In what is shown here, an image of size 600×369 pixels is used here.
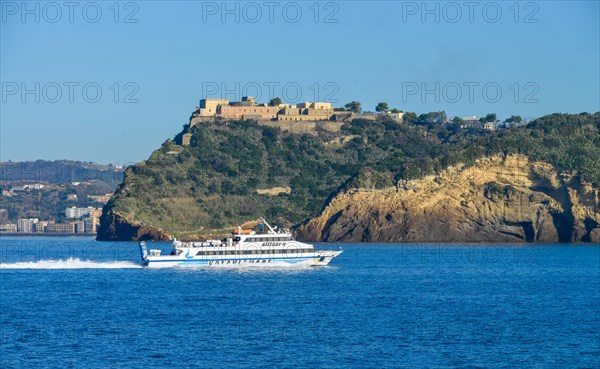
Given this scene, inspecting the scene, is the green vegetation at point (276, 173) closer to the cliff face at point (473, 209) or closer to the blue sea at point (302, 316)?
the cliff face at point (473, 209)

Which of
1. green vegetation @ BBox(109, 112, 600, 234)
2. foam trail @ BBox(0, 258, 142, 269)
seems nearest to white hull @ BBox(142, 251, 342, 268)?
foam trail @ BBox(0, 258, 142, 269)

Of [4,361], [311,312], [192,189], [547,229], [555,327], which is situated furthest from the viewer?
[192,189]

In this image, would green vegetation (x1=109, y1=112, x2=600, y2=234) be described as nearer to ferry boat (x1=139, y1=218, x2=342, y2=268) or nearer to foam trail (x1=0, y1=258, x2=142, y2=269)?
foam trail (x1=0, y1=258, x2=142, y2=269)

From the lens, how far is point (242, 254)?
93500 mm

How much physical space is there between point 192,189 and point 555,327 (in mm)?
129647

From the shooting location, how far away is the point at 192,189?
7180 inches

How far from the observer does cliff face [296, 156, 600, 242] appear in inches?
5891

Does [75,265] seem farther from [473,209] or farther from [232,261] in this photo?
[473,209]

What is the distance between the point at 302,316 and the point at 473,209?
93.6m

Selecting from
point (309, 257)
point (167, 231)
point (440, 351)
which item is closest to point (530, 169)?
point (167, 231)

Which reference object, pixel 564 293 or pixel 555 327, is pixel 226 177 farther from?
pixel 555 327

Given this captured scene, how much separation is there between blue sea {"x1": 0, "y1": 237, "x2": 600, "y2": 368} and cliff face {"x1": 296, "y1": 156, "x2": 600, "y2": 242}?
162 feet

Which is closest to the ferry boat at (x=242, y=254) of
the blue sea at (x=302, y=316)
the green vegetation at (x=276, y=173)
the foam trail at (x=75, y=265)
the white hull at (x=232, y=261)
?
the white hull at (x=232, y=261)

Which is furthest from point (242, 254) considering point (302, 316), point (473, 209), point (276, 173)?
point (276, 173)
